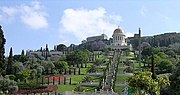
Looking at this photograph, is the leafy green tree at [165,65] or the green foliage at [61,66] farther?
the green foliage at [61,66]

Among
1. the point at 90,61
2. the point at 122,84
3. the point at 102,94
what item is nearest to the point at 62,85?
the point at 122,84

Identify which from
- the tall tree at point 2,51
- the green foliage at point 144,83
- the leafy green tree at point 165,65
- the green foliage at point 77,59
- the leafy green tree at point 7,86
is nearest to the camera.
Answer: the green foliage at point 144,83

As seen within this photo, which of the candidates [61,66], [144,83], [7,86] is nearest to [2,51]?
[7,86]

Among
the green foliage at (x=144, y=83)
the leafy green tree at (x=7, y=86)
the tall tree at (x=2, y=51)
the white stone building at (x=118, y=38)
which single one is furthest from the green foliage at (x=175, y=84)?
the white stone building at (x=118, y=38)

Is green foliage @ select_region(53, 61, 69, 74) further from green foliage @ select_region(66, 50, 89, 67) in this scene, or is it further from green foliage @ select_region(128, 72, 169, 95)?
green foliage @ select_region(128, 72, 169, 95)

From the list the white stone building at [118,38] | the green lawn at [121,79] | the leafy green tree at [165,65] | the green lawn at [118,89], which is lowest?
the green lawn at [118,89]

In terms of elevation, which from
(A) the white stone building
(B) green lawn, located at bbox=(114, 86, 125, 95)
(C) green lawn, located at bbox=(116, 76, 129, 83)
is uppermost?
(A) the white stone building

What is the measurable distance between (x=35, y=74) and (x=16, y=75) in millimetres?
4238

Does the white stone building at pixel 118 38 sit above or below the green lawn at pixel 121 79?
above

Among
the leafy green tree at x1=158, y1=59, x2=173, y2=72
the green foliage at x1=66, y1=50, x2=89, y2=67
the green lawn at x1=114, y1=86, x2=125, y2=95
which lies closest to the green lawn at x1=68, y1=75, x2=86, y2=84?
the green lawn at x1=114, y1=86, x2=125, y2=95

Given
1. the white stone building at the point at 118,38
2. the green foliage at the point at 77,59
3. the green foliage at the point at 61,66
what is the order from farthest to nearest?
the white stone building at the point at 118,38 < the green foliage at the point at 77,59 < the green foliage at the point at 61,66

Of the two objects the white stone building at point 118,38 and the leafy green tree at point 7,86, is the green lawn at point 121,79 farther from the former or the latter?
the white stone building at point 118,38

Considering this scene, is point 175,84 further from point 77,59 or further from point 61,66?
point 77,59

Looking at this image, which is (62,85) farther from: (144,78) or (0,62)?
(144,78)
